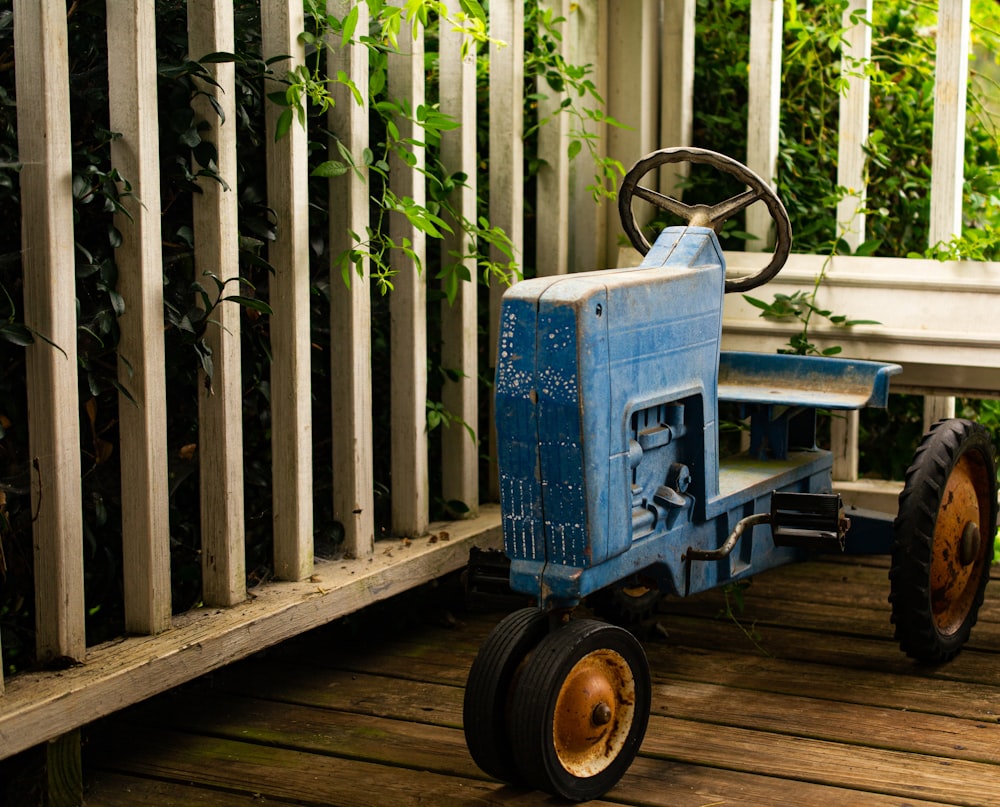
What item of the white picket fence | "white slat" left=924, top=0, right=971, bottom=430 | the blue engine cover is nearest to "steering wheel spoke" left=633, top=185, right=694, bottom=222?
the blue engine cover

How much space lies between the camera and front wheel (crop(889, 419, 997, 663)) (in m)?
2.96

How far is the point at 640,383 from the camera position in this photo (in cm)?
254

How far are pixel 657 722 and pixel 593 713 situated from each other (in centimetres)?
47

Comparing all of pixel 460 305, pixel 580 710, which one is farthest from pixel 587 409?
pixel 460 305

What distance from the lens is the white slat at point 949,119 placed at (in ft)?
12.4

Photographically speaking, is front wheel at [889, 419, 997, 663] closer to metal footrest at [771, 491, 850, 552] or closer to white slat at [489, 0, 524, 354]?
metal footrest at [771, 491, 850, 552]

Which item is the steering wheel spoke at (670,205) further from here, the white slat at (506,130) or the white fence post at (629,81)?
the white fence post at (629,81)

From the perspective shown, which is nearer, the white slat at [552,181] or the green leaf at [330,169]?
the green leaf at [330,169]

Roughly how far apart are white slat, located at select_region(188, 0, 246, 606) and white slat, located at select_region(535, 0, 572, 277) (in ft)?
4.40

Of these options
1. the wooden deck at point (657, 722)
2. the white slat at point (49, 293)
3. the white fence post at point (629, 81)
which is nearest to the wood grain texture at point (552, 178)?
the white fence post at point (629, 81)

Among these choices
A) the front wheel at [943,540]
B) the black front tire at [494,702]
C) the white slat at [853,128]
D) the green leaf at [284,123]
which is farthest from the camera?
the white slat at [853,128]

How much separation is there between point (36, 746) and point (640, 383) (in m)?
1.32

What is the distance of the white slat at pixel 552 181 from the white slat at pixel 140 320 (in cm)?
158

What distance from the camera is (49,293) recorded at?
2.21m
